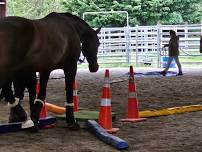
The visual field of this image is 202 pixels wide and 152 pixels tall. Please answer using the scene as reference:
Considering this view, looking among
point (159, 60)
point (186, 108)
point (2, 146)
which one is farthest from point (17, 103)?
point (159, 60)

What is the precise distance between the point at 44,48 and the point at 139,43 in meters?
23.2

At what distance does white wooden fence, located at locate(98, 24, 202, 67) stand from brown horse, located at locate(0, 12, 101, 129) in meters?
20.3

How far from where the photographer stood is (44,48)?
22.6 ft

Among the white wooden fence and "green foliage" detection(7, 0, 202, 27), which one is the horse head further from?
"green foliage" detection(7, 0, 202, 27)

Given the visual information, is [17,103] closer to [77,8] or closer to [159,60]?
[159,60]

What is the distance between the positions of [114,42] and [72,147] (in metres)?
24.3

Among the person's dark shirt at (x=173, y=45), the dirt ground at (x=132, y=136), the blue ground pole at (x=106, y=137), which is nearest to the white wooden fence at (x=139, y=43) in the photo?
the person's dark shirt at (x=173, y=45)

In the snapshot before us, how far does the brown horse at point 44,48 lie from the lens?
6.38 m

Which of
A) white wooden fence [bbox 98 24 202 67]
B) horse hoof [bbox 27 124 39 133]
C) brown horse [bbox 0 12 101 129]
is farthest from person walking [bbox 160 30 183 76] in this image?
horse hoof [bbox 27 124 39 133]

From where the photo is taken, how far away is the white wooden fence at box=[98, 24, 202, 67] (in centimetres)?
2894

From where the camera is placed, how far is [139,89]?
554 inches

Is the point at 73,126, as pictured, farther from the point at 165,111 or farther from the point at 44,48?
the point at 165,111

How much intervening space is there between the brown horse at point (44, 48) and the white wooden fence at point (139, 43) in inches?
799

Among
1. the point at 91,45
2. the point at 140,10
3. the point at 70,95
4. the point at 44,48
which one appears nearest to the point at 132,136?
the point at 70,95
